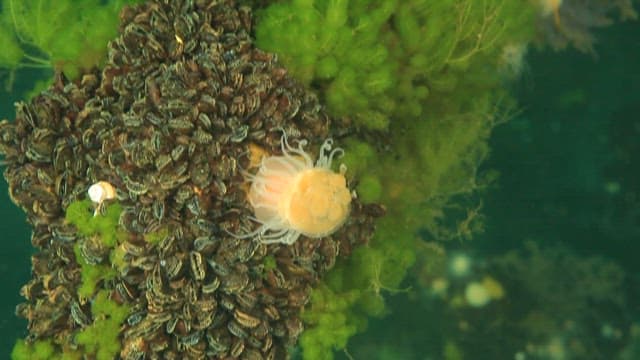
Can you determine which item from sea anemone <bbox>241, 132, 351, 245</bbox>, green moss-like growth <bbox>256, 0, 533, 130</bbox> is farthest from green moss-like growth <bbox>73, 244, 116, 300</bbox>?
green moss-like growth <bbox>256, 0, 533, 130</bbox>

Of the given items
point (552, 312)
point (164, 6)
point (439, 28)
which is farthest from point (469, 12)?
point (552, 312)

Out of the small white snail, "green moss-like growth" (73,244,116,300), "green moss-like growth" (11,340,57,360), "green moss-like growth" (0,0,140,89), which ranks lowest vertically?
"green moss-like growth" (11,340,57,360)

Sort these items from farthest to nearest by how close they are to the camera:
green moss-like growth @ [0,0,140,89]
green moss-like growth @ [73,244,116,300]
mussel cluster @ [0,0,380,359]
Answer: green moss-like growth @ [0,0,140,89] < green moss-like growth @ [73,244,116,300] < mussel cluster @ [0,0,380,359]

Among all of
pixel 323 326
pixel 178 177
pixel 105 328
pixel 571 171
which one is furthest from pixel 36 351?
pixel 571 171

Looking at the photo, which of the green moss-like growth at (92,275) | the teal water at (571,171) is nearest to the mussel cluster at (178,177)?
the green moss-like growth at (92,275)

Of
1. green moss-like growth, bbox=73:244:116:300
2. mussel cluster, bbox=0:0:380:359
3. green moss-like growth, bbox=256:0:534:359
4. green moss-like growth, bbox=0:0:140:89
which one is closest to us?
mussel cluster, bbox=0:0:380:359

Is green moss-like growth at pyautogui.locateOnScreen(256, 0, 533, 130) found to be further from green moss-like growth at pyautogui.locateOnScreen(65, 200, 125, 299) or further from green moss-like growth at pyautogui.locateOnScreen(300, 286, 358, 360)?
green moss-like growth at pyautogui.locateOnScreen(65, 200, 125, 299)
